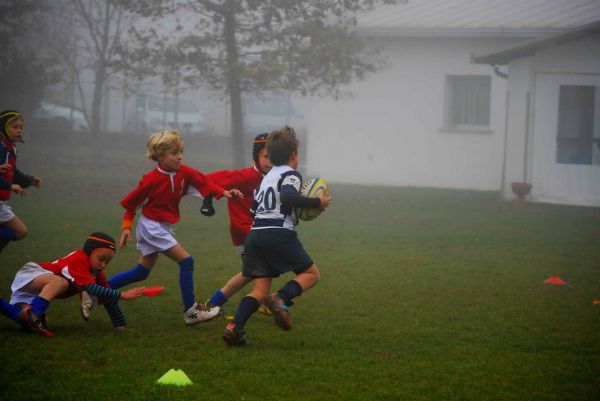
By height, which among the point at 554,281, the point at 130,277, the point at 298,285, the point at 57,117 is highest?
the point at 57,117

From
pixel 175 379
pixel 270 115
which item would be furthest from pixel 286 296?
pixel 270 115

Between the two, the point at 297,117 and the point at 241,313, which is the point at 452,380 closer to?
the point at 241,313

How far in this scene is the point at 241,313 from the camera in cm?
620

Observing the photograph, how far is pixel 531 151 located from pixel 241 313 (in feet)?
47.6

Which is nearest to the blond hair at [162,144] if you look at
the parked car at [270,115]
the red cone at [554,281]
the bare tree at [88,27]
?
the red cone at [554,281]

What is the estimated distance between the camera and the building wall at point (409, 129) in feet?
78.0

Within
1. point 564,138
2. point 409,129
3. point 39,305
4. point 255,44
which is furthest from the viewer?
point 409,129

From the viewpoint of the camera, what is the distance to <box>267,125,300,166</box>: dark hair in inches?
251

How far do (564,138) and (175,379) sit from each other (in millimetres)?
15778

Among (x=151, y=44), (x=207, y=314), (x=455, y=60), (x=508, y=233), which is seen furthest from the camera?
(x=455, y=60)

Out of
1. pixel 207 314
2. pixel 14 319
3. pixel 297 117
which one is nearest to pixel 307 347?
pixel 207 314

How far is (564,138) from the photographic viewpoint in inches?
763

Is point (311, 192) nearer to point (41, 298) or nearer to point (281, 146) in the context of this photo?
point (281, 146)

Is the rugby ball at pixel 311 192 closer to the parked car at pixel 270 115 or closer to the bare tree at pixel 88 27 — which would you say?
the bare tree at pixel 88 27
